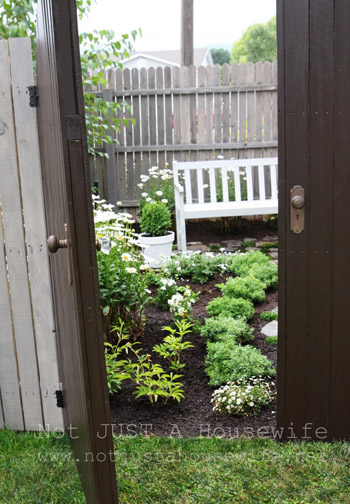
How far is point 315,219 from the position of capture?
2.79m

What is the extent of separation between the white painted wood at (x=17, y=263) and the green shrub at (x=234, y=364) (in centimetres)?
113

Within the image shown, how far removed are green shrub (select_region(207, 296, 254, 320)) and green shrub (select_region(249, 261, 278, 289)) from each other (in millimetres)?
861

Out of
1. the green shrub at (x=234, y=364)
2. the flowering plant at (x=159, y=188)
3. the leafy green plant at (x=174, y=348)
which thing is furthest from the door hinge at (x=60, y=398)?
the flowering plant at (x=159, y=188)

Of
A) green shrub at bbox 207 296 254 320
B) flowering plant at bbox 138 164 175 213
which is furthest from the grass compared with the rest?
flowering plant at bbox 138 164 175 213

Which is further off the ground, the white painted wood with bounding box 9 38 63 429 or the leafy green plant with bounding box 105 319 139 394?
the white painted wood with bounding box 9 38 63 429

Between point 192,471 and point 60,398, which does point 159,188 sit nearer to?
point 60,398

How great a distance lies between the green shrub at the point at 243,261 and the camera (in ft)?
19.6

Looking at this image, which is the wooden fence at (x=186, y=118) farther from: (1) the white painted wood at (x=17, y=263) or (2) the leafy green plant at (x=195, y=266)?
(1) the white painted wood at (x=17, y=263)

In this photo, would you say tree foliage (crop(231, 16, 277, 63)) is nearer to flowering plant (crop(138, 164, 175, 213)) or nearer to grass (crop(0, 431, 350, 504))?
flowering plant (crop(138, 164, 175, 213))

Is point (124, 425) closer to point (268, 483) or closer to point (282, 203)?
point (268, 483)

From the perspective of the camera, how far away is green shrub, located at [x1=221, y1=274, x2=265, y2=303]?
513 centimetres

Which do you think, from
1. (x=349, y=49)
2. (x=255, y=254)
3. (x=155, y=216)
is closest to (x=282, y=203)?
(x=349, y=49)

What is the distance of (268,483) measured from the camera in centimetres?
263

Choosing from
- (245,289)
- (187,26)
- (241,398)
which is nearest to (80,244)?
(241,398)
